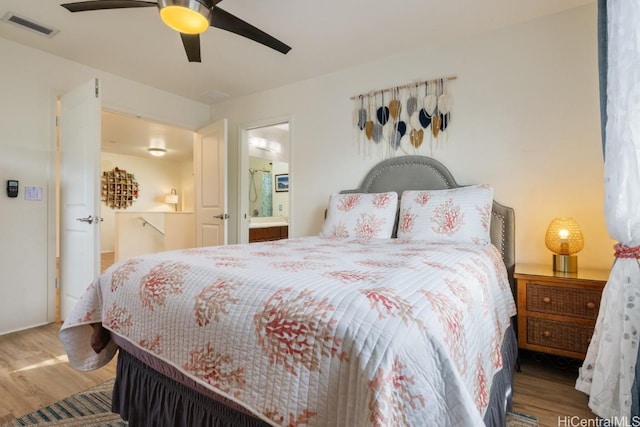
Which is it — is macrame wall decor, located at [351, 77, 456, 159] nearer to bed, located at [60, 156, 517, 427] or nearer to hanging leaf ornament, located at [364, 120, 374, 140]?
hanging leaf ornament, located at [364, 120, 374, 140]

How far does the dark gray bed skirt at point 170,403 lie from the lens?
3.38 feet

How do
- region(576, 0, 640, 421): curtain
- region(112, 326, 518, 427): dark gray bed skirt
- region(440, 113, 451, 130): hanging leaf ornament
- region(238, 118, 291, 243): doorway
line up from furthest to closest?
region(238, 118, 291, 243): doorway → region(440, 113, 451, 130): hanging leaf ornament → region(576, 0, 640, 421): curtain → region(112, 326, 518, 427): dark gray bed skirt

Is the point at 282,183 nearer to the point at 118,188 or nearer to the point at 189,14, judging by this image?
the point at 118,188

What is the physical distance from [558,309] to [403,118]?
182 centimetres

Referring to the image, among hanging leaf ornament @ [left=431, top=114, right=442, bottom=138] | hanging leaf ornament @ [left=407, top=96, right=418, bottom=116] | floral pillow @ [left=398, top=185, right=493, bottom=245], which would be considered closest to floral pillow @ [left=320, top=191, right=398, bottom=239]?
floral pillow @ [left=398, top=185, right=493, bottom=245]

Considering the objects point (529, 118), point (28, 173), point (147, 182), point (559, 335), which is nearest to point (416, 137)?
point (529, 118)

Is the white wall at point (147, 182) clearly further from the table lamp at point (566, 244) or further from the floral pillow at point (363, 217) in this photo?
the table lamp at point (566, 244)

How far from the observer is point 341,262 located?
134 cm

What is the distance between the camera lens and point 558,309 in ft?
6.13

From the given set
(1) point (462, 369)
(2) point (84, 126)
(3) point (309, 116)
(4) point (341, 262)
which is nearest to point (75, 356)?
(4) point (341, 262)

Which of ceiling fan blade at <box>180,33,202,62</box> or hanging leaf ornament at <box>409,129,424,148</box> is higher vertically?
ceiling fan blade at <box>180,33,202,62</box>

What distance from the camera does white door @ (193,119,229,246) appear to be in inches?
143

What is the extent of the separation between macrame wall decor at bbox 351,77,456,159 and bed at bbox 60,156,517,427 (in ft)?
4.40

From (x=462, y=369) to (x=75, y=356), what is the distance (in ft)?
5.50
